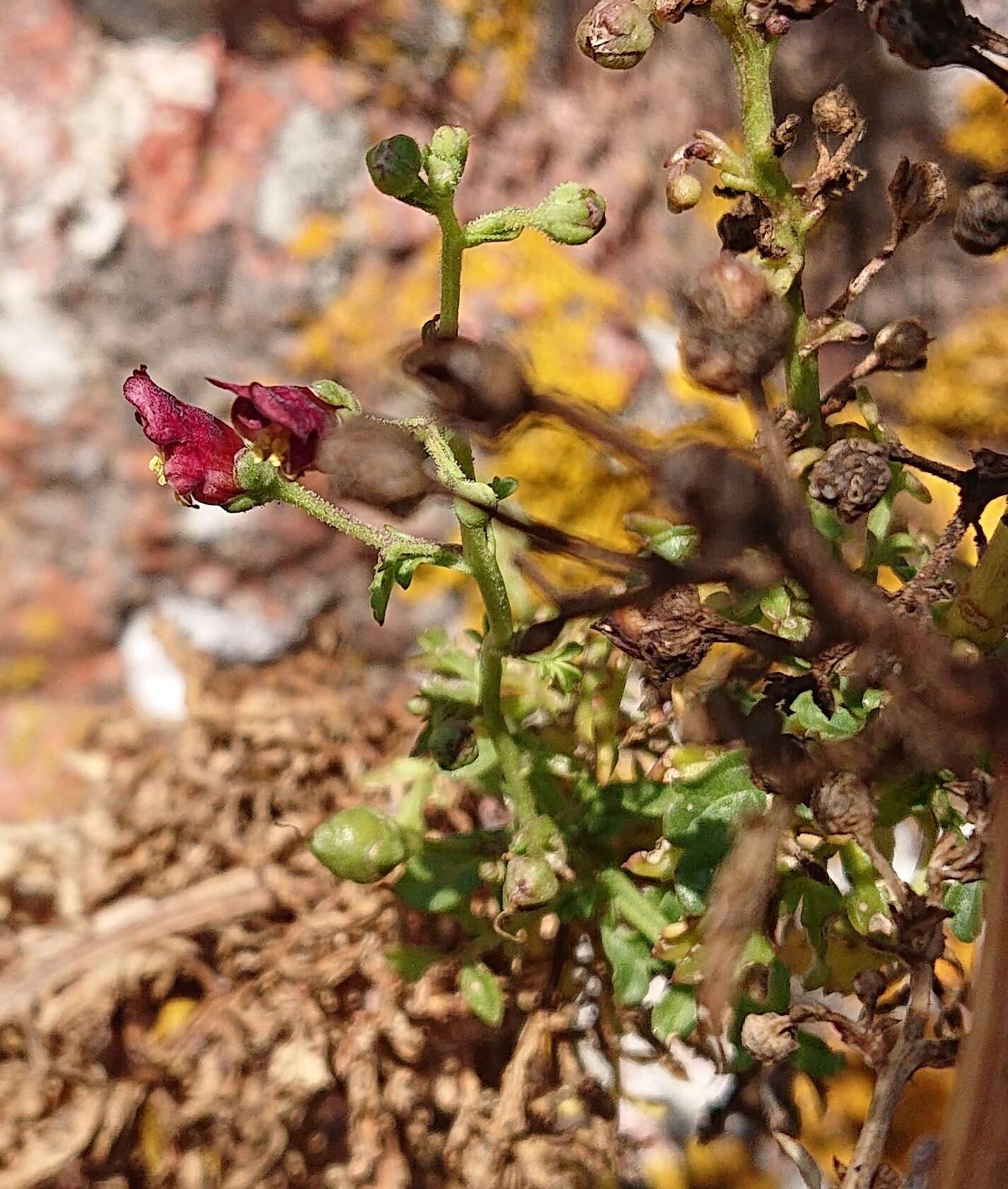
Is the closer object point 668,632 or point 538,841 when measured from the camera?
point 668,632

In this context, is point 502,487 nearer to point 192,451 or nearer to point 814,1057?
point 192,451

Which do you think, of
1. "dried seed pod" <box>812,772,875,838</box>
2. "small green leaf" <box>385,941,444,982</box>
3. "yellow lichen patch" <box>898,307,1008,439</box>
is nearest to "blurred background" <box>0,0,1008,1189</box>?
"yellow lichen patch" <box>898,307,1008,439</box>

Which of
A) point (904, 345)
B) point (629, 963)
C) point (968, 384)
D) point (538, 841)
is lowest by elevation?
point (629, 963)

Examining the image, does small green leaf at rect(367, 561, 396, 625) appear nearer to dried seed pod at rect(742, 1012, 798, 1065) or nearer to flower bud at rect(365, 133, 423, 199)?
flower bud at rect(365, 133, 423, 199)

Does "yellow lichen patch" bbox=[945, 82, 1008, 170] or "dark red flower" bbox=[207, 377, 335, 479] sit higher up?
"yellow lichen patch" bbox=[945, 82, 1008, 170]

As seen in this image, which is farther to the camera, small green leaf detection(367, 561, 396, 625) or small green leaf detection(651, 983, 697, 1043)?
small green leaf detection(651, 983, 697, 1043)

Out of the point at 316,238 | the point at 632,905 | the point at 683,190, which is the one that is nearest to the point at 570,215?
the point at 683,190

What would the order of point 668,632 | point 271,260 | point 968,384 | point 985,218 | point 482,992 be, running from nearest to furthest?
point 985,218, point 668,632, point 482,992, point 968,384, point 271,260
